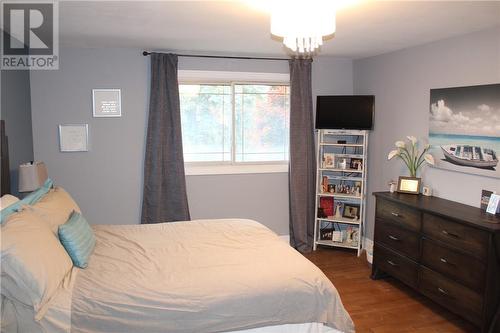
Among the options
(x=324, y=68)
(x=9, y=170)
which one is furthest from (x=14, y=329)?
(x=324, y=68)

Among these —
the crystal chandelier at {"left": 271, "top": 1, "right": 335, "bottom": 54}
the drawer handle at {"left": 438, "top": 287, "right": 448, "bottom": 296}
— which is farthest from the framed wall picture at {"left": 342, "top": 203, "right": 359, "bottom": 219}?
the crystal chandelier at {"left": 271, "top": 1, "right": 335, "bottom": 54}

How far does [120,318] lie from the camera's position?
2.04 meters

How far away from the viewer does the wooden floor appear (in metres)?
3.06

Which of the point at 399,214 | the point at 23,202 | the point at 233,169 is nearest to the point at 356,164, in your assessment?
the point at 399,214

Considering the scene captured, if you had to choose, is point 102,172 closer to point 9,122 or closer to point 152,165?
point 152,165

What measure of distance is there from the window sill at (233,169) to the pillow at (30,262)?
247 cm

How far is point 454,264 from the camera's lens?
302 cm

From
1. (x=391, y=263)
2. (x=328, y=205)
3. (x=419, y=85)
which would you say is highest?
(x=419, y=85)

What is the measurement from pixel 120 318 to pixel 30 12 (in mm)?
2191

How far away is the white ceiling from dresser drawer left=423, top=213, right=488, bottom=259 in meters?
1.54

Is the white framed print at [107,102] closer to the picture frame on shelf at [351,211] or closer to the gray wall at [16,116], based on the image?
the gray wall at [16,116]

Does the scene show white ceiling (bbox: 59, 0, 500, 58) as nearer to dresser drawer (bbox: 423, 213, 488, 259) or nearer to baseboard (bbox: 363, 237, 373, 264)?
dresser drawer (bbox: 423, 213, 488, 259)

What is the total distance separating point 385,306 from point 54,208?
2.76 meters

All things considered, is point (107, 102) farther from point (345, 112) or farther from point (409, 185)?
point (409, 185)
